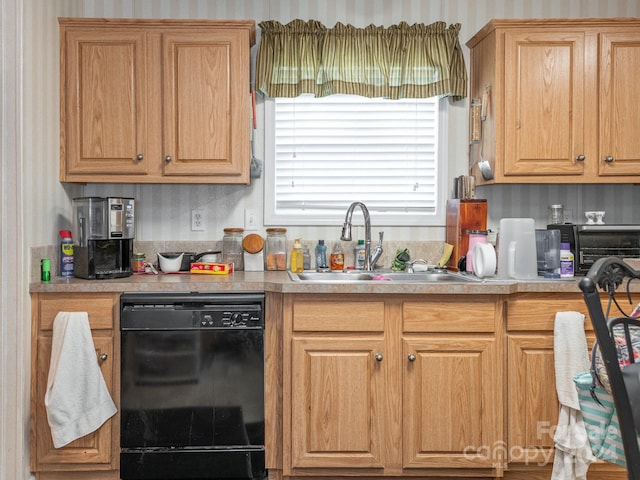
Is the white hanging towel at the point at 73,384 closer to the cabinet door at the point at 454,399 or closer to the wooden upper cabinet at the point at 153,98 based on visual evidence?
the wooden upper cabinet at the point at 153,98

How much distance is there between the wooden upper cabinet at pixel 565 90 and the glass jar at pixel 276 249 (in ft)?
3.94

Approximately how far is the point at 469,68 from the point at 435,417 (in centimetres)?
187

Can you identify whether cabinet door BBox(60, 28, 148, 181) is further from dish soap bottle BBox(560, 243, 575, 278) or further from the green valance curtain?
dish soap bottle BBox(560, 243, 575, 278)

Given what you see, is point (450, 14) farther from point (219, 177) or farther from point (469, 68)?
point (219, 177)

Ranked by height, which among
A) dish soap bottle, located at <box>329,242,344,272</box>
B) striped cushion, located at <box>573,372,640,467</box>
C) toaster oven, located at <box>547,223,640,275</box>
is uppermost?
toaster oven, located at <box>547,223,640,275</box>

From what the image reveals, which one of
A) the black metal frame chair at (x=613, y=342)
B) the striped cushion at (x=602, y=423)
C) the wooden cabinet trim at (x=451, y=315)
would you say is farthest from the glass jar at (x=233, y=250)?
the black metal frame chair at (x=613, y=342)

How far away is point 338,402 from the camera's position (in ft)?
8.28

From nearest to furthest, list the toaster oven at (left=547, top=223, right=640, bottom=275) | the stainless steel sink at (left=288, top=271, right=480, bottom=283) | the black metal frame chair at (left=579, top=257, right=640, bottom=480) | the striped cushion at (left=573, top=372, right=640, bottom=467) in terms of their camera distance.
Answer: the black metal frame chair at (left=579, top=257, right=640, bottom=480) < the striped cushion at (left=573, top=372, right=640, bottom=467) < the toaster oven at (left=547, top=223, right=640, bottom=275) < the stainless steel sink at (left=288, top=271, right=480, bottom=283)

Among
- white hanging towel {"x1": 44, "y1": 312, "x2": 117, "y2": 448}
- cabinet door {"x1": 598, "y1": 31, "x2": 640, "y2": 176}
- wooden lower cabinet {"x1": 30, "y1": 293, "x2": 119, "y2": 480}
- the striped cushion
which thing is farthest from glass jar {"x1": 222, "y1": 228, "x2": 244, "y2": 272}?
the striped cushion

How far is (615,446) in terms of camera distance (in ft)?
4.15

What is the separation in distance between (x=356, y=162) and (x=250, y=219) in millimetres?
668

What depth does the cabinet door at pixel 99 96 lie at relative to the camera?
2.83 m

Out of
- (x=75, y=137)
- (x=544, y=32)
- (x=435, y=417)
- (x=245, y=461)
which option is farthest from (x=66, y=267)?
(x=544, y=32)

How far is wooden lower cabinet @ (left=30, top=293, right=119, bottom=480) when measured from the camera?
2.53 metres
